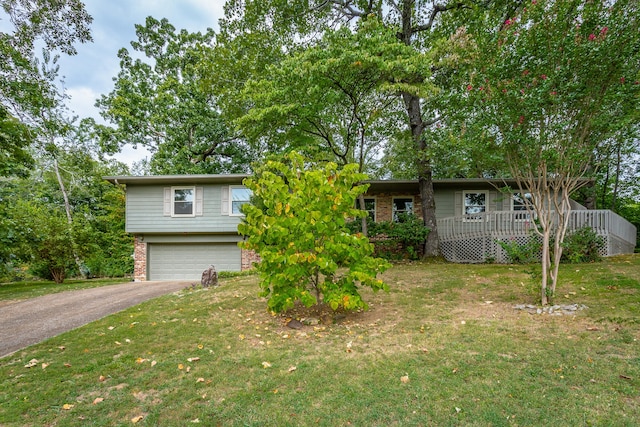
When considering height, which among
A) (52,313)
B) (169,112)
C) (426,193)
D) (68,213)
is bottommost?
(52,313)

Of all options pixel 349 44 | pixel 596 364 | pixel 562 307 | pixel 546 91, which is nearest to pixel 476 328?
pixel 596 364

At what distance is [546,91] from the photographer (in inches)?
182

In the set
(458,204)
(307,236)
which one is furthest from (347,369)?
(458,204)

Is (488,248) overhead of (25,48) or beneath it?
beneath

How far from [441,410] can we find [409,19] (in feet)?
41.1

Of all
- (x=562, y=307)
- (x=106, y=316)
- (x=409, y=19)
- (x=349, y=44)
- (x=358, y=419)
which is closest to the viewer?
(x=358, y=419)

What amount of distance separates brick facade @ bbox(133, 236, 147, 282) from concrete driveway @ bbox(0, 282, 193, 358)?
167 inches

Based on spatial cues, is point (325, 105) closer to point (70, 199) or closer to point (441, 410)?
point (441, 410)

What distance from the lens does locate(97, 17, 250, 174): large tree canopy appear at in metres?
17.9

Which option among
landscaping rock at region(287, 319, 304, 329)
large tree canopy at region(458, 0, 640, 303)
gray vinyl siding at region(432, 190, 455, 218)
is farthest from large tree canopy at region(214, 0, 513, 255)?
landscaping rock at region(287, 319, 304, 329)

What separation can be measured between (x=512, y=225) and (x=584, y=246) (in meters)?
1.93

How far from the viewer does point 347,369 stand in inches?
134

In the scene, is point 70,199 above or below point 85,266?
above

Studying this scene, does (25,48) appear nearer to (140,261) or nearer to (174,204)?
(174,204)
